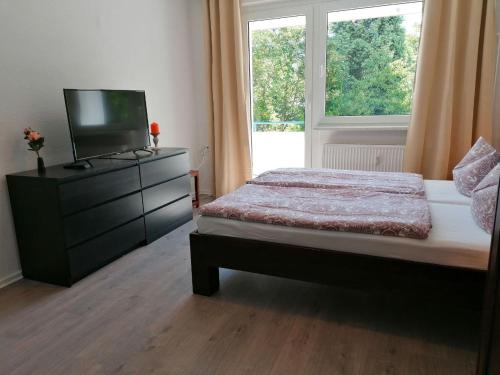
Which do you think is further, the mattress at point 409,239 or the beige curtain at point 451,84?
the beige curtain at point 451,84

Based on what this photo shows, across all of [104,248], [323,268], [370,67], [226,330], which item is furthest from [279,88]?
[226,330]

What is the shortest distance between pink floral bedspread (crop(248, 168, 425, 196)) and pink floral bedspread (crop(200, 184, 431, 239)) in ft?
0.33

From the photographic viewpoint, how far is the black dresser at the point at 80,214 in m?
2.45

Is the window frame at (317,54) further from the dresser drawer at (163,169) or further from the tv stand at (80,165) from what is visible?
the tv stand at (80,165)

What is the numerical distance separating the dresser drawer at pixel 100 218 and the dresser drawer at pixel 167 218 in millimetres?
199

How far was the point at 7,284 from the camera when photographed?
8.43 feet

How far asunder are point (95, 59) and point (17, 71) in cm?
78

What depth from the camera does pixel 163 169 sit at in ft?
11.2

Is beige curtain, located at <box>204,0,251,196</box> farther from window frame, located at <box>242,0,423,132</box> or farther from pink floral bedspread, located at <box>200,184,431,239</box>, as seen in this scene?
pink floral bedspread, located at <box>200,184,431,239</box>

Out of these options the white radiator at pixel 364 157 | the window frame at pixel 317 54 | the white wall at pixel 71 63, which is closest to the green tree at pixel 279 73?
the window frame at pixel 317 54

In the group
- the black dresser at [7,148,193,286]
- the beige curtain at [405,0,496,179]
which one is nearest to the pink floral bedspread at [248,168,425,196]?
the beige curtain at [405,0,496,179]

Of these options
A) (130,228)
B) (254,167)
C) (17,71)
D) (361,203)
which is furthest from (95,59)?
(361,203)

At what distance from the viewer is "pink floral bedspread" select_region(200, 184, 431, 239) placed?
190 centimetres

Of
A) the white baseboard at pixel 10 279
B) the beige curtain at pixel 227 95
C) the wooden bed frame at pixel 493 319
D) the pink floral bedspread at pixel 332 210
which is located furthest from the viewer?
the beige curtain at pixel 227 95
